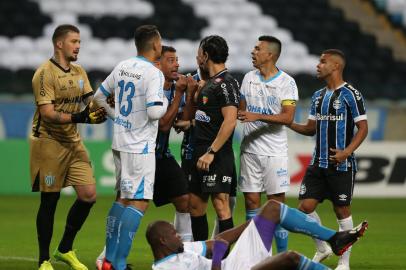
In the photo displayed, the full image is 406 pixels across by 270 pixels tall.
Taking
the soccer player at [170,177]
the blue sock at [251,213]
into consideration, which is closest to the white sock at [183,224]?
the soccer player at [170,177]

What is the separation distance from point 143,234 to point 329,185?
3.33 metres

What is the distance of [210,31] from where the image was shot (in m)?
20.6

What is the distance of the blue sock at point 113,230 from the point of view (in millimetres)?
7570

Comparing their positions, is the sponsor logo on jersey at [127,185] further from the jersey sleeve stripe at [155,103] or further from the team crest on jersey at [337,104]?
the team crest on jersey at [337,104]

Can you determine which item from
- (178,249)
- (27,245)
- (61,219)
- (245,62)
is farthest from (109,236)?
(245,62)

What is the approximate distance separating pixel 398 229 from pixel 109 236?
543cm

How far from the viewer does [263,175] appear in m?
8.93

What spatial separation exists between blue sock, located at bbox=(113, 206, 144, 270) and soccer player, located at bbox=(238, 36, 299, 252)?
157 centimetres

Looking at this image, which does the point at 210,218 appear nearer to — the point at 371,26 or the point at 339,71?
the point at 339,71

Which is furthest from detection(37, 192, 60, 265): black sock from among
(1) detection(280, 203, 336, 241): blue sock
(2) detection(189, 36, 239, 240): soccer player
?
(1) detection(280, 203, 336, 241): blue sock

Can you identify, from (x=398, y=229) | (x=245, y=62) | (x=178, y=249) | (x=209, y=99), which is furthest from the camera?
(x=245, y=62)

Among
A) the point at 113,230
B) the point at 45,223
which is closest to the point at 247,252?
the point at 113,230

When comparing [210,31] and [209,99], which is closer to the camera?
[209,99]

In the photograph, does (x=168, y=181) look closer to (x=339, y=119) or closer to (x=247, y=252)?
(x=339, y=119)
